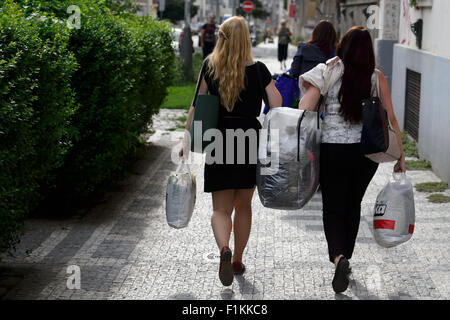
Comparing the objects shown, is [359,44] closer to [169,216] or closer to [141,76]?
[169,216]

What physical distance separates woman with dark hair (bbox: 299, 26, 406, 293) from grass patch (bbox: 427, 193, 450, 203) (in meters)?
3.13

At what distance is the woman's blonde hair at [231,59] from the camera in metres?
5.60

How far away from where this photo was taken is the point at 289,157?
5.42 metres

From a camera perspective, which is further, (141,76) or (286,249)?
(141,76)

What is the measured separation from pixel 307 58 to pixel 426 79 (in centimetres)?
340

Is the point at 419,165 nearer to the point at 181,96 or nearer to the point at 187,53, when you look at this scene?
the point at 181,96

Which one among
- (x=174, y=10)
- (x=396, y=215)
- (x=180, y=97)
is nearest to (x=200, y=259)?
(x=396, y=215)

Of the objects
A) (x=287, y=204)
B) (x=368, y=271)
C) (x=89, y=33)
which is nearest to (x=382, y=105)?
(x=287, y=204)

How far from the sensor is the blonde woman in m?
5.61

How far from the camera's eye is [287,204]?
549cm

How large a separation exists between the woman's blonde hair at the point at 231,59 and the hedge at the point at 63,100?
4.21ft

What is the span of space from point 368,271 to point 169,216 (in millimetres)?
1548
